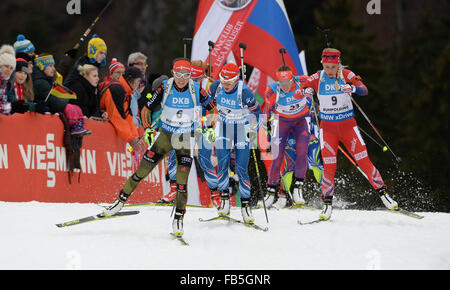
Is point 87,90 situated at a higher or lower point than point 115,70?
lower

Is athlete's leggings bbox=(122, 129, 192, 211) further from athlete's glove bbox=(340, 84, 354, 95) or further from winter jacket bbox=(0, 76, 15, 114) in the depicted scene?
winter jacket bbox=(0, 76, 15, 114)

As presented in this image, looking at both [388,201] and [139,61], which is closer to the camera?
[388,201]

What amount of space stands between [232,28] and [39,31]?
19616 millimetres

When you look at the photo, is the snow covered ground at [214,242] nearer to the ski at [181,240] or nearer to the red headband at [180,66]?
the ski at [181,240]

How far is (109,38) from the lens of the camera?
44.0 m

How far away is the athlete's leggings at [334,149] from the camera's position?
928 cm

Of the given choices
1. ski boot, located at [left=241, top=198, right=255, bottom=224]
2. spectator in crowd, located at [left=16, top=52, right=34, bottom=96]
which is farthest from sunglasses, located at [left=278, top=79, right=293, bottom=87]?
spectator in crowd, located at [left=16, top=52, right=34, bottom=96]

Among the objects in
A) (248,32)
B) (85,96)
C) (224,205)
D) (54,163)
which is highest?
(248,32)

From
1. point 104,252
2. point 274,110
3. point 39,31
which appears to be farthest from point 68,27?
point 104,252

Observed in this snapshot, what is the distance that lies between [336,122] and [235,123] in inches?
52.9

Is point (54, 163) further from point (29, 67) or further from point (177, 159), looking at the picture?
point (177, 159)

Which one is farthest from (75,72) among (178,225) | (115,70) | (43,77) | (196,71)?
(178,225)

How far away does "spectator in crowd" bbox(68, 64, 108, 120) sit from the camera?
35.1ft

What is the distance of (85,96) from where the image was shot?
10.7 m
